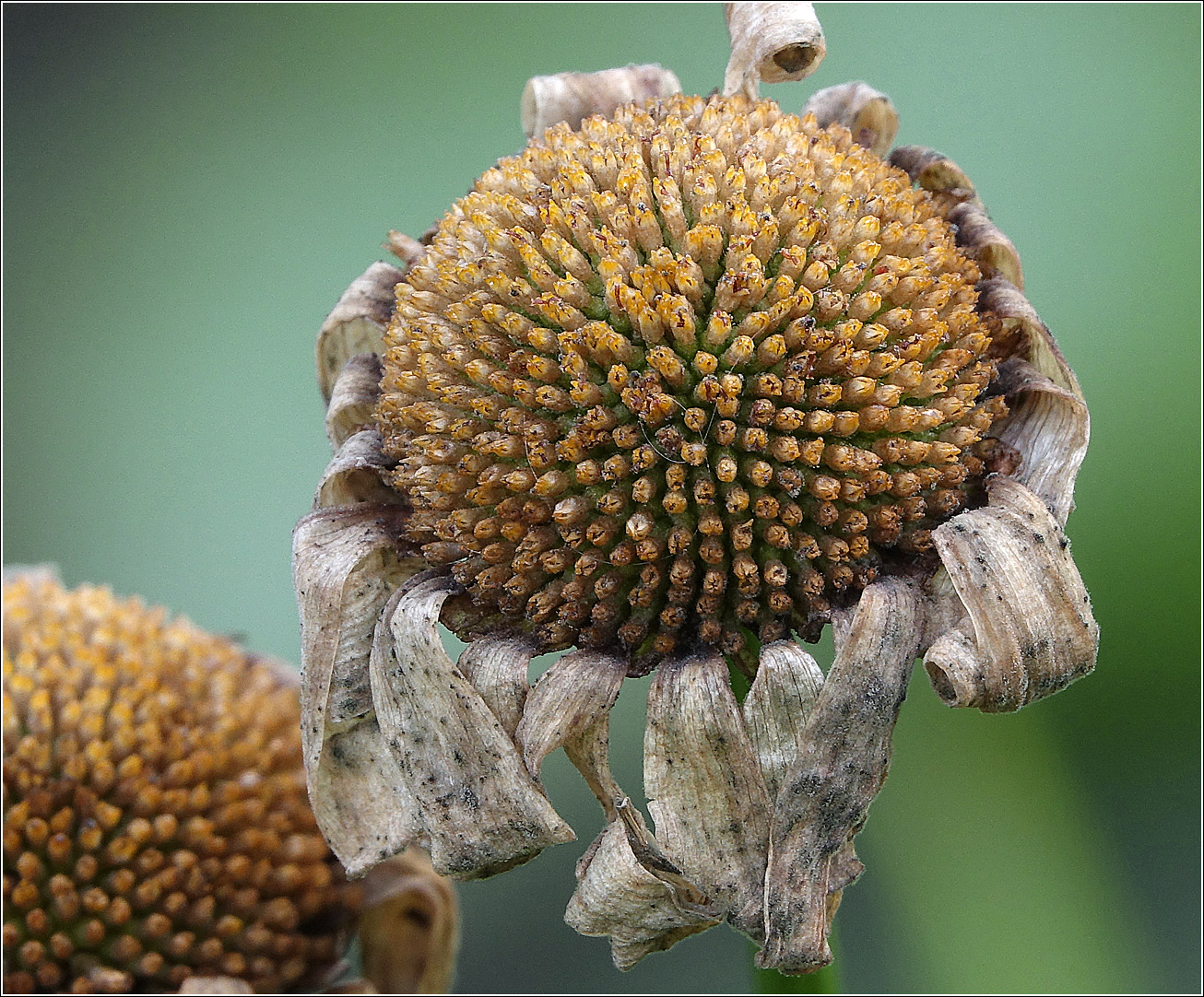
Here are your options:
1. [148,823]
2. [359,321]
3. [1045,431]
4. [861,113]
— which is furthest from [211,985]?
[861,113]

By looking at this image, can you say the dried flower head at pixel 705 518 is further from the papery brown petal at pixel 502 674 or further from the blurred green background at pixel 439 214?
the blurred green background at pixel 439 214

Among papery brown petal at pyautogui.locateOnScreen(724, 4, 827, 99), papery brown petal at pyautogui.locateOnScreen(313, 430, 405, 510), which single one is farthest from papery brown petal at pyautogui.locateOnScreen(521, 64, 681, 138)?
papery brown petal at pyautogui.locateOnScreen(313, 430, 405, 510)

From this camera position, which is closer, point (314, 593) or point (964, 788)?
point (314, 593)

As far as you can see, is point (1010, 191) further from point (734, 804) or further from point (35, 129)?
point (35, 129)

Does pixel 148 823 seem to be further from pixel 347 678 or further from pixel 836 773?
pixel 836 773

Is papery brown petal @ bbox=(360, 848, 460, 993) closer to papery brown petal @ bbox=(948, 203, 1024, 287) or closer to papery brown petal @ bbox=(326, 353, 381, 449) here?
papery brown petal @ bbox=(326, 353, 381, 449)

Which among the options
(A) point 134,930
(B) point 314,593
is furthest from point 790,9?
(A) point 134,930
